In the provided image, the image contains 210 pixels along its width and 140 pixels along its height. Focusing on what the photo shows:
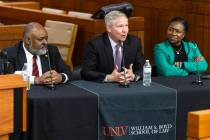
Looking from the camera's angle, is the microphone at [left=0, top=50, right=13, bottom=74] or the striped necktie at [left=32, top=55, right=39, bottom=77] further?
the striped necktie at [left=32, top=55, right=39, bottom=77]

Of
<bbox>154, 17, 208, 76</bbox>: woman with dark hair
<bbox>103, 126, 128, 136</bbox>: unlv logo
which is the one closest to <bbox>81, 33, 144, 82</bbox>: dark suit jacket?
<bbox>154, 17, 208, 76</bbox>: woman with dark hair

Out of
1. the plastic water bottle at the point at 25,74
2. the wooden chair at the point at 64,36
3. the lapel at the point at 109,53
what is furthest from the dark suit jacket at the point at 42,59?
the wooden chair at the point at 64,36

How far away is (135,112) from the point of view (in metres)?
4.84

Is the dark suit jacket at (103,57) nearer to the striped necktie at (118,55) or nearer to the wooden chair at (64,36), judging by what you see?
the striped necktie at (118,55)

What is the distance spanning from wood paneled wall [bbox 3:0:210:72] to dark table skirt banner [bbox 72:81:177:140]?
3.47 meters

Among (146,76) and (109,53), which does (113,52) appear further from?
(146,76)

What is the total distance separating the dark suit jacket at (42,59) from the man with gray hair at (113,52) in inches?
7.5

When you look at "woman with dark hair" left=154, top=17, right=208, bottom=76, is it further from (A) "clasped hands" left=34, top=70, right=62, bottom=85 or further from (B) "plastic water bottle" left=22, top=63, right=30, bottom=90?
(B) "plastic water bottle" left=22, top=63, right=30, bottom=90

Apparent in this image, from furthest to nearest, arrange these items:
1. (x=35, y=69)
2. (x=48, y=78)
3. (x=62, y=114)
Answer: (x=35, y=69), (x=48, y=78), (x=62, y=114)

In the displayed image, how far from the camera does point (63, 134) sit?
4645 mm

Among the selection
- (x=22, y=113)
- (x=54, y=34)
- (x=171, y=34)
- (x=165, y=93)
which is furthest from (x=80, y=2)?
(x=22, y=113)

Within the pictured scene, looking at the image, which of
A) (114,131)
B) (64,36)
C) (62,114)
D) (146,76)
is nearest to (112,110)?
(114,131)

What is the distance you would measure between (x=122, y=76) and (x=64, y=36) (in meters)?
2.77

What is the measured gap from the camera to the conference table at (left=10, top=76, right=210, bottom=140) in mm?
4551
